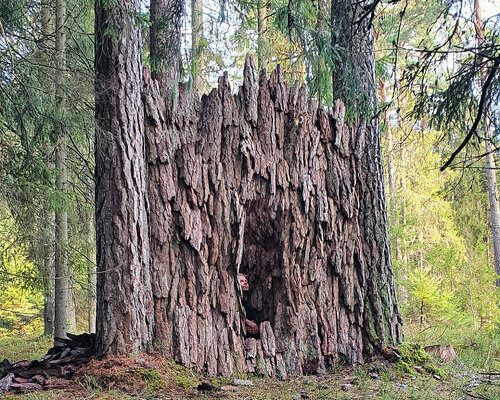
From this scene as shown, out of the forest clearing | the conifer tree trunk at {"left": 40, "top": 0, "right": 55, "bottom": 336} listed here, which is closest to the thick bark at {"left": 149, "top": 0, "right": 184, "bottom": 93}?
the forest clearing

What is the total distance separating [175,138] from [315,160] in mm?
1653

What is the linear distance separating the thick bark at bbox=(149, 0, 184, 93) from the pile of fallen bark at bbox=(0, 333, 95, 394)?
266 cm

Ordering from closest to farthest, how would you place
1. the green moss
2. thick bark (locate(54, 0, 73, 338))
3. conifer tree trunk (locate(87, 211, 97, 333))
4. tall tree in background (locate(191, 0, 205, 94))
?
the green moss < thick bark (locate(54, 0, 73, 338)) < tall tree in background (locate(191, 0, 205, 94)) < conifer tree trunk (locate(87, 211, 97, 333))

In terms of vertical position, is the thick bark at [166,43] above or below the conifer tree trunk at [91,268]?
above

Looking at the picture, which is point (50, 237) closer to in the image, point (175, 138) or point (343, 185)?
point (175, 138)

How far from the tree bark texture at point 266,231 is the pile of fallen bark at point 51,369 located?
801 millimetres

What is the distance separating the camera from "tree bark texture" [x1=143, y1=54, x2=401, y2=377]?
500cm

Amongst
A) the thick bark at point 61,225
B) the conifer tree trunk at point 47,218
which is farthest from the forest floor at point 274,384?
the thick bark at point 61,225

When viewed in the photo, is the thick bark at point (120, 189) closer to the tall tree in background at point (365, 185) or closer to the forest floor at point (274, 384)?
the forest floor at point (274, 384)

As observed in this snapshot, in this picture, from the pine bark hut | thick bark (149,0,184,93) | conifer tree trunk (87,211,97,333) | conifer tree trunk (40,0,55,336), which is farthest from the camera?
conifer tree trunk (87,211,97,333)

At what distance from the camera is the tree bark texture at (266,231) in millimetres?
4996

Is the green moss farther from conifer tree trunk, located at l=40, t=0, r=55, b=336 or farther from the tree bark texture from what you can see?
conifer tree trunk, located at l=40, t=0, r=55, b=336

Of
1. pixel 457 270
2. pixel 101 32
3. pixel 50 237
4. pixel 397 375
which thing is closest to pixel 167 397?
pixel 397 375

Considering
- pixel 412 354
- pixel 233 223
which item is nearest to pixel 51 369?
pixel 233 223
